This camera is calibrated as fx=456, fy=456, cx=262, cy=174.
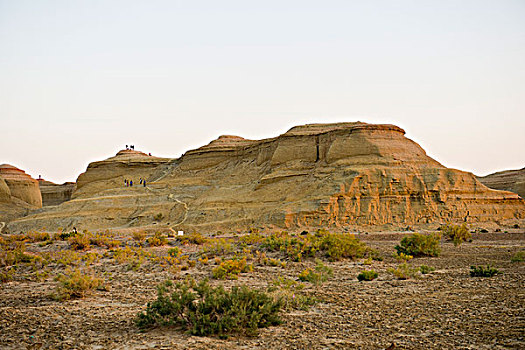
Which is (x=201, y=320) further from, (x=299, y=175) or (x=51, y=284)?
(x=299, y=175)

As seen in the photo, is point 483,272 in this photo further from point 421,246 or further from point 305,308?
point 305,308

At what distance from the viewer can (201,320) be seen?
7672 millimetres

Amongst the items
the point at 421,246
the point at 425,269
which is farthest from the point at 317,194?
the point at 425,269

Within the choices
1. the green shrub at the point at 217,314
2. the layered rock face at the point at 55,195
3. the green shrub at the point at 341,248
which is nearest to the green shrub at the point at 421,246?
the green shrub at the point at 341,248

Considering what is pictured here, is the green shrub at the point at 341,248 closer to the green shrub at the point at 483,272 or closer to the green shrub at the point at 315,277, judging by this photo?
the green shrub at the point at 315,277

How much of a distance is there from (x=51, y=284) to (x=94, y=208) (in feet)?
109

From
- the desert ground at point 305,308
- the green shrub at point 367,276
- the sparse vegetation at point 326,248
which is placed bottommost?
the desert ground at point 305,308

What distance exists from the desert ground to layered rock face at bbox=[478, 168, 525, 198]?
52003mm

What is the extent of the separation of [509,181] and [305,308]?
68387mm

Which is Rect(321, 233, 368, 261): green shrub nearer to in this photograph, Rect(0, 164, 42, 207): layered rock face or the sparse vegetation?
the sparse vegetation

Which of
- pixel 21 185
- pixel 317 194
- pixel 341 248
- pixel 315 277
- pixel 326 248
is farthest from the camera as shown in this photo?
pixel 21 185

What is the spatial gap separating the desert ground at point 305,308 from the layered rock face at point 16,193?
164 feet

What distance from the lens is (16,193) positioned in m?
69.6

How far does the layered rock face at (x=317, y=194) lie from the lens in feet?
113
